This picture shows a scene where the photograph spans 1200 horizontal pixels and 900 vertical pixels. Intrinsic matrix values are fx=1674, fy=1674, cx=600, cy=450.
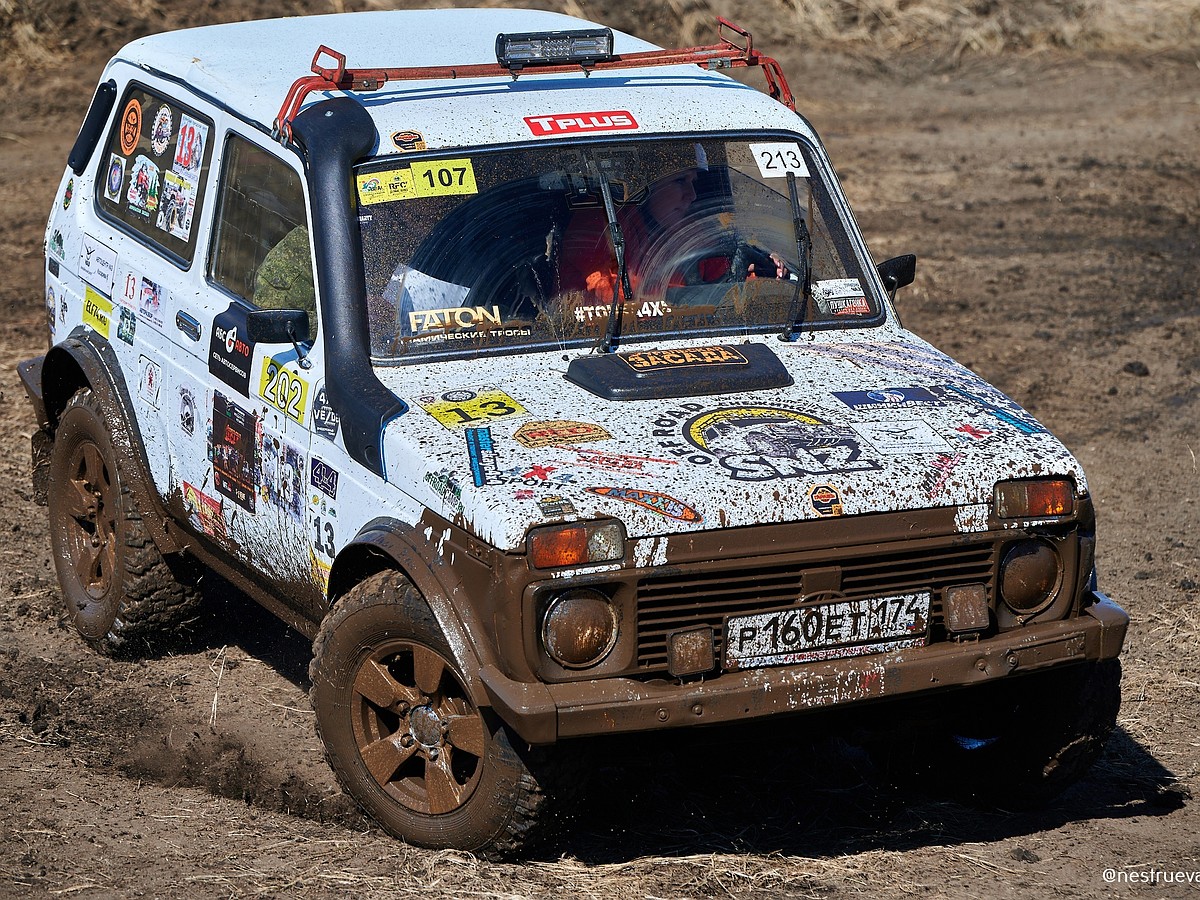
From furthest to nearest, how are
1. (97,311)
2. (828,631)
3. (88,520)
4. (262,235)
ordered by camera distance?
(88,520)
(97,311)
(262,235)
(828,631)

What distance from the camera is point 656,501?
4203 millimetres

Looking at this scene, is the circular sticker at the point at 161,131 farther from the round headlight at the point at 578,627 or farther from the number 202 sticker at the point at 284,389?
the round headlight at the point at 578,627

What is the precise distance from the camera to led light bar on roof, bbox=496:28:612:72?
541 centimetres

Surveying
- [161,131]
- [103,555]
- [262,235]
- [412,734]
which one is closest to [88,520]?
[103,555]

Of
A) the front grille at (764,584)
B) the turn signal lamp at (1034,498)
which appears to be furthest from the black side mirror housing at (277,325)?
the turn signal lamp at (1034,498)

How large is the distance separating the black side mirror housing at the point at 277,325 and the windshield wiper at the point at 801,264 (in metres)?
1.52

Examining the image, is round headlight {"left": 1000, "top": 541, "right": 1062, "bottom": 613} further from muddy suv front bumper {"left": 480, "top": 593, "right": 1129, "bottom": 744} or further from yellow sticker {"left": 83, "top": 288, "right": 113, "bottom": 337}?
yellow sticker {"left": 83, "top": 288, "right": 113, "bottom": 337}

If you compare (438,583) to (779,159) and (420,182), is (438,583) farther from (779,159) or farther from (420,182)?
(779,159)

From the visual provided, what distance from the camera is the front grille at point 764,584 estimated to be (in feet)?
13.8

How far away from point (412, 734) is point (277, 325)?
1.23m

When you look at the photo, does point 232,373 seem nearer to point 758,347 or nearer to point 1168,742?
point 758,347

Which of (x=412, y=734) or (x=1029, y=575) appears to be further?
(x=412, y=734)

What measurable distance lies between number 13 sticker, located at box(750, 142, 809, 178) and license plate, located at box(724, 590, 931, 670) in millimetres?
1712

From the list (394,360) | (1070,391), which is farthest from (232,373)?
(1070,391)
